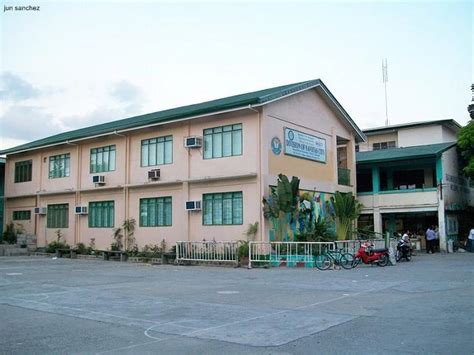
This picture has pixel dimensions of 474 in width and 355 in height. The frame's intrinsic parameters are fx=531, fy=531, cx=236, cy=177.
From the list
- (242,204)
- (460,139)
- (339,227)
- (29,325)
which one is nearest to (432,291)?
(29,325)

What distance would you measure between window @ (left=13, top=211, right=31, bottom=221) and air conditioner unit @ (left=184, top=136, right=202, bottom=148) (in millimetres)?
14743

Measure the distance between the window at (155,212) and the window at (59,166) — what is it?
692 cm

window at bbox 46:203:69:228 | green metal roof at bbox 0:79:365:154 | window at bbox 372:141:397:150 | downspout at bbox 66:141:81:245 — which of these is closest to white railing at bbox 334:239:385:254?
green metal roof at bbox 0:79:365:154

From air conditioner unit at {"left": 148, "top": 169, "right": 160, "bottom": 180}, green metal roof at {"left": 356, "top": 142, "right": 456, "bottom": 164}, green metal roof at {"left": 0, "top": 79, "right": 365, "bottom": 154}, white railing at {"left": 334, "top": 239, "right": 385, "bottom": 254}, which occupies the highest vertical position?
green metal roof at {"left": 0, "top": 79, "right": 365, "bottom": 154}

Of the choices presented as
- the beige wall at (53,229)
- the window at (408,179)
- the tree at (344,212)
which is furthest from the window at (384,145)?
the beige wall at (53,229)

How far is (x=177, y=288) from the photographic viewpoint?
13766 millimetres

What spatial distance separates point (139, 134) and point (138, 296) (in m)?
15.4

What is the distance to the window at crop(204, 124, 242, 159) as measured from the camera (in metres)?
22.7

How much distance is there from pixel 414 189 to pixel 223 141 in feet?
40.9

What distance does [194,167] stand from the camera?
23938 millimetres

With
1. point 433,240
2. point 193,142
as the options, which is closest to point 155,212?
point 193,142

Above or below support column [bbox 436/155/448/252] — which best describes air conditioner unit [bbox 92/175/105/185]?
above

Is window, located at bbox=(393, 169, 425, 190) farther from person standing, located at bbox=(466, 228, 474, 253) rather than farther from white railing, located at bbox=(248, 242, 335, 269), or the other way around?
white railing, located at bbox=(248, 242, 335, 269)

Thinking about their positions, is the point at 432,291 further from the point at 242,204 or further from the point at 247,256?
the point at 242,204
